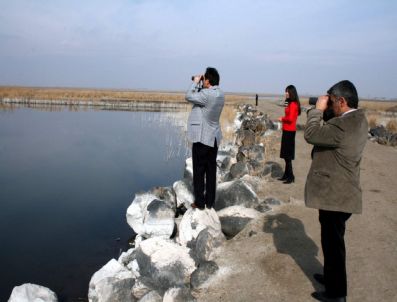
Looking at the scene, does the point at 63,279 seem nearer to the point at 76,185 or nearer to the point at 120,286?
the point at 120,286

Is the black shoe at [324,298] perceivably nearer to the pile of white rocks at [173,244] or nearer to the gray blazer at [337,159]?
the gray blazer at [337,159]

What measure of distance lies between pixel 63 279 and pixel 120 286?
1.75 meters

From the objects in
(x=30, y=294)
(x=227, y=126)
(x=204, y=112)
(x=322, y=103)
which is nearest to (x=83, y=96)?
(x=227, y=126)

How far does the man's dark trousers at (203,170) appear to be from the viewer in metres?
5.16

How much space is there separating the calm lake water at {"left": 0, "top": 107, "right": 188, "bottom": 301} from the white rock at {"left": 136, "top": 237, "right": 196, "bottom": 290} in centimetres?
114

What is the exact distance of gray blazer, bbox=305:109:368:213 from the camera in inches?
124

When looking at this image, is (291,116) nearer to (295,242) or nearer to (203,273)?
(295,242)

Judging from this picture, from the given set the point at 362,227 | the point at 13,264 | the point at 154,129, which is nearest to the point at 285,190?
the point at 362,227

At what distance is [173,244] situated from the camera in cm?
486

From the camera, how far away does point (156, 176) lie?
11711mm

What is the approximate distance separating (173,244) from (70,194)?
5527mm

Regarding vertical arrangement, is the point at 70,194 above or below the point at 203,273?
below

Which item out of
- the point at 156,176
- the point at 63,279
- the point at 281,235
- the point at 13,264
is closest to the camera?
the point at 281,235

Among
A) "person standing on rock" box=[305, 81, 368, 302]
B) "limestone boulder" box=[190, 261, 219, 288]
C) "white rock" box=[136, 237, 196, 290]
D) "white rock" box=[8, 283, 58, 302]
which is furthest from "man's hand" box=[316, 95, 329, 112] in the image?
"white rock" box=[8, 283, 58, 302]
